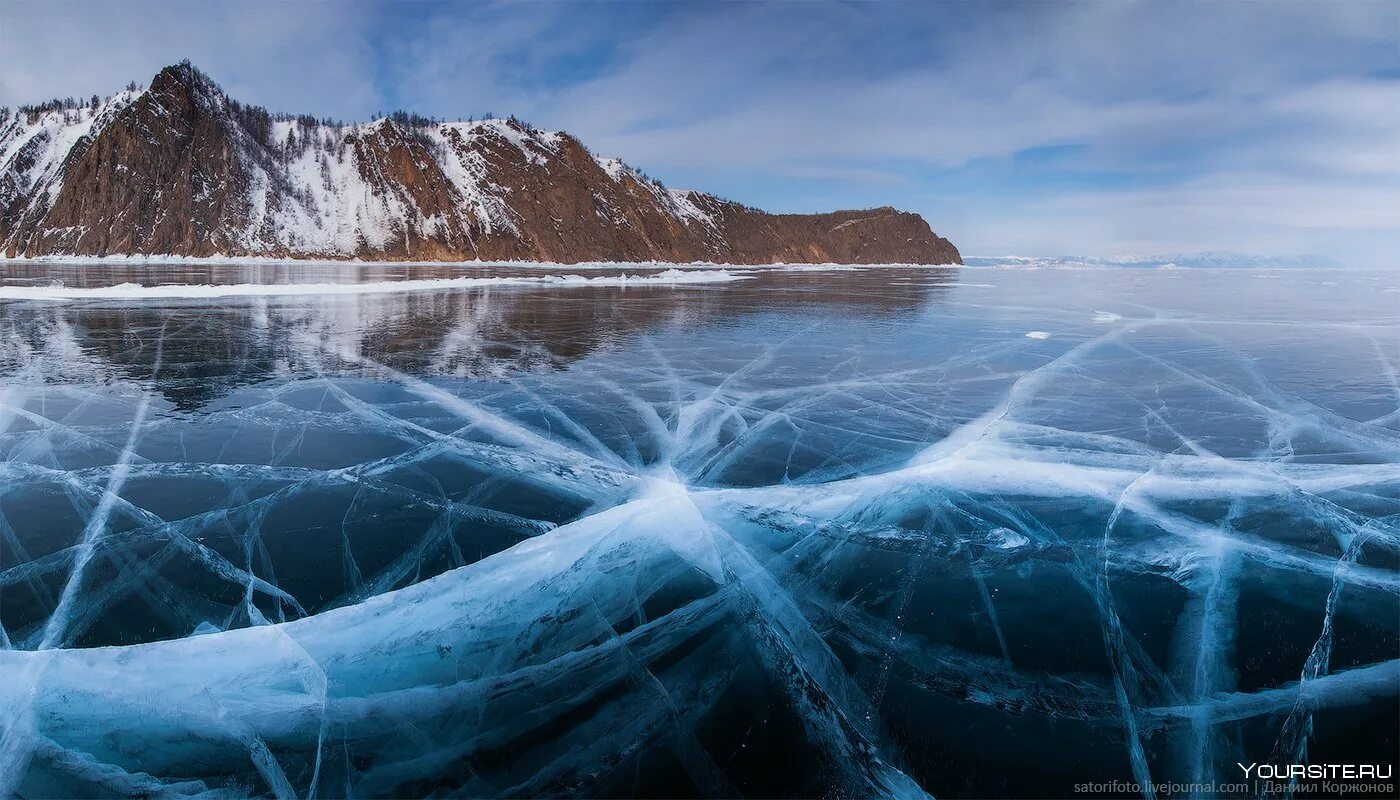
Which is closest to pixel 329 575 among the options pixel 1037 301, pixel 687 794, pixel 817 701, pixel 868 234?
pixel 687 794

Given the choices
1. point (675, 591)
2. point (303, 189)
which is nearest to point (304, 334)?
point (675, 591)

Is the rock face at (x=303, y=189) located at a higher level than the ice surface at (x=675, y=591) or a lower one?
higher

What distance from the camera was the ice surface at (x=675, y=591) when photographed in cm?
261

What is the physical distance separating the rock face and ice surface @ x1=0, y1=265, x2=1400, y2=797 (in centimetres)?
10852

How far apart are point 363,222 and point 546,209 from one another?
33.0 m

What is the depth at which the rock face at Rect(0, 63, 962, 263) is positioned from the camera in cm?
9400

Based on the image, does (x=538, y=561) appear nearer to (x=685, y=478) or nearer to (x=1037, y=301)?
(x=685, y=478)

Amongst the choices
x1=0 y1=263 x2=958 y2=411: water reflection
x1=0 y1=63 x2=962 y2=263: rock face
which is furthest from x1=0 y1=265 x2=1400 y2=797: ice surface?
x1=0 y1=63 x2=962 y2=263: rock face

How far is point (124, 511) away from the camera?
4.32 m

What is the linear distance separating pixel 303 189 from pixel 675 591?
13195 cm

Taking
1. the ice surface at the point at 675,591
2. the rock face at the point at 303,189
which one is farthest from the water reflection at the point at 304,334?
the rock face at the point at 303,189

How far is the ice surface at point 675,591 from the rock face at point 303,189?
109 m

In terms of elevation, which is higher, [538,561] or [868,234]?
[868,234]

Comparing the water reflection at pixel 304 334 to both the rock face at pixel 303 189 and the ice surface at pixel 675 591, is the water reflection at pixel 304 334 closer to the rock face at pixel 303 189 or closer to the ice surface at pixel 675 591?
the ice surface at pixel 675 591
